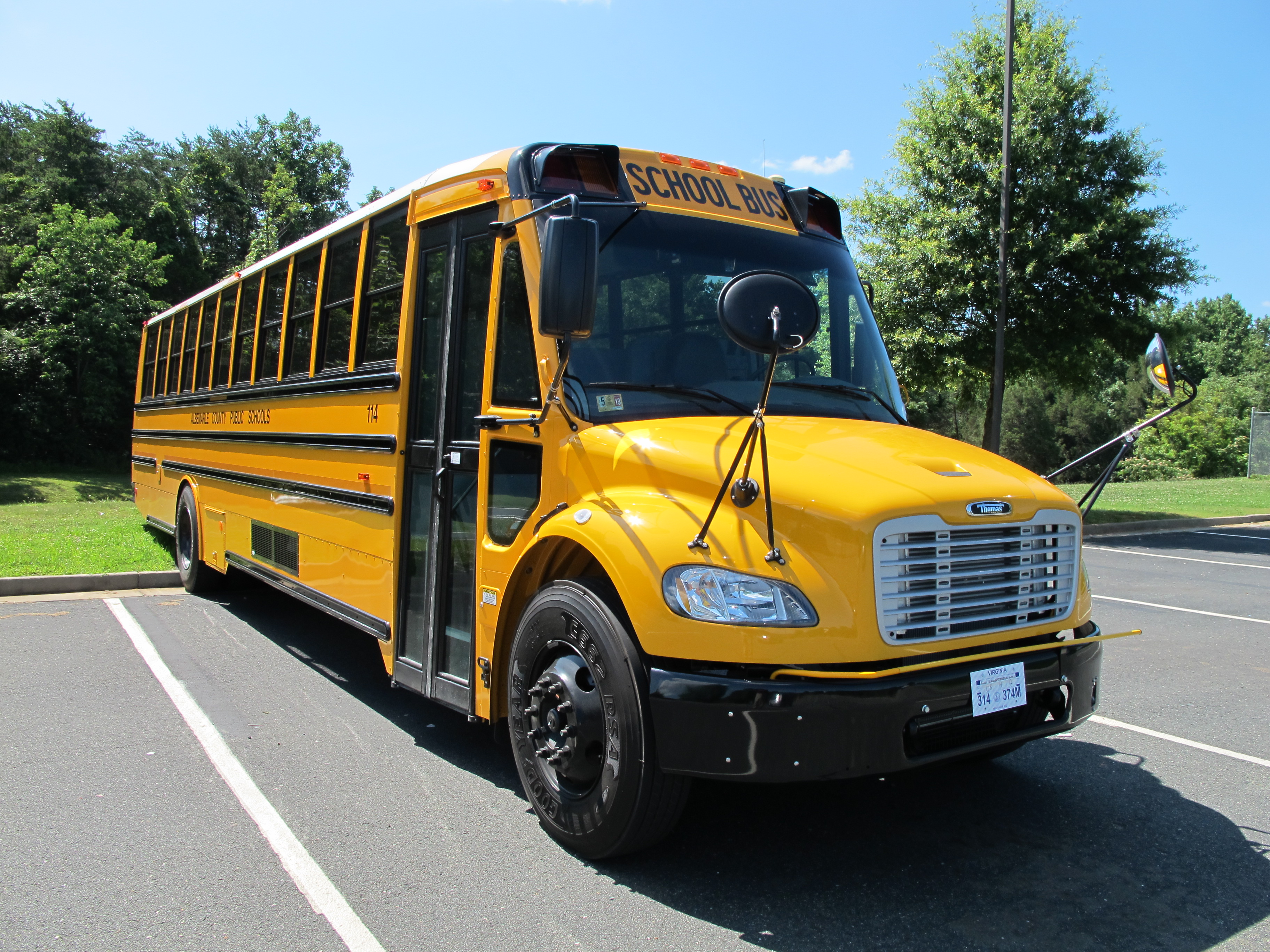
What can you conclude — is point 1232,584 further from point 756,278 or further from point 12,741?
point 12,741

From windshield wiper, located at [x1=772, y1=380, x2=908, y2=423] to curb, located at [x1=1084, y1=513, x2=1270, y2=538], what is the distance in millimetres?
12447

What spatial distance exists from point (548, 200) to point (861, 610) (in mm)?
2106

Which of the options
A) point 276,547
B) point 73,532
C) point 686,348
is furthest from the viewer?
point 73,532

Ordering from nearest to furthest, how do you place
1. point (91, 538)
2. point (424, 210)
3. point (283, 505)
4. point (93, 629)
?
point (424, 210)
point (283, 505)
point (93, 629)
point (91, 538)

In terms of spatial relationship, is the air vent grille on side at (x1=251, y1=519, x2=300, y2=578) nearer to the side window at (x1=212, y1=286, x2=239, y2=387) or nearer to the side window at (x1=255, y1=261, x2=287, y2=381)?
the side window at (x1=255, y1=261, x2=287, y2=381)

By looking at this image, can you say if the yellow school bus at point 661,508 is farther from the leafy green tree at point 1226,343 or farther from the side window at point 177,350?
the leafy green tree at point 1226,343

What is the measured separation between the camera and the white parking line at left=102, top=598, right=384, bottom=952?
2996 mm

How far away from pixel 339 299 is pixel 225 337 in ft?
9.40

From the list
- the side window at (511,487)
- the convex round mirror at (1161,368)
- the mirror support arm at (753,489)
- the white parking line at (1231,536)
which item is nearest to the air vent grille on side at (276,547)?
the side window at (511,487)

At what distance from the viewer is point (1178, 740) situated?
5.00 meters

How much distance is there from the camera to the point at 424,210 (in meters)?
4.75

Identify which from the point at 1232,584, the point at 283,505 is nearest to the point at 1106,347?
the point at 1232,584

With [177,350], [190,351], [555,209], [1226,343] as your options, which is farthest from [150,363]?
[1226,343]

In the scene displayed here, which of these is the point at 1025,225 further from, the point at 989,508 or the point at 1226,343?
the point at 1226,343
